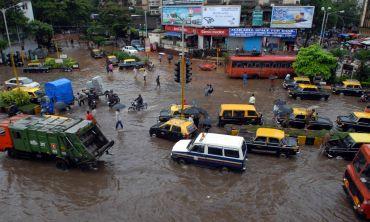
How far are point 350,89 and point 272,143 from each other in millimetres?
16318

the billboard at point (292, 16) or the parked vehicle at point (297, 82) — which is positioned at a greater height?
the billboard at point (292, 16)

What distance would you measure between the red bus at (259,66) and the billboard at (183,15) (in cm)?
1444

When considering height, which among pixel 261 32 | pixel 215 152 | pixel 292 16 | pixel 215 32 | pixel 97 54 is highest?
pixel 292 16

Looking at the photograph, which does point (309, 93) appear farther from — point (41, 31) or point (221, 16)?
point (41, 31)

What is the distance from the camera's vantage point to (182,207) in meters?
13.3

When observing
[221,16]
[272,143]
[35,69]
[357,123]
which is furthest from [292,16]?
[35,69]

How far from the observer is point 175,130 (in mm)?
18984

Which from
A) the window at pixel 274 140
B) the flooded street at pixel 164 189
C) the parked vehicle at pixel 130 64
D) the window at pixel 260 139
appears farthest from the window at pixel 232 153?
the parked vehicle at pixel 130 64

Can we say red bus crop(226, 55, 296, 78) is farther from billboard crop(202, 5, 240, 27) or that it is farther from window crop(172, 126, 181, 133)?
window crop(172, 126, 181, 133)

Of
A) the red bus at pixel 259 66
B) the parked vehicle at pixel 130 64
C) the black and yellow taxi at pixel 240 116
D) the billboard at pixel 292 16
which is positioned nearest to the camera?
the black and yellow taxi at pixel 240 116

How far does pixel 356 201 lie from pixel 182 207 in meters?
7.00

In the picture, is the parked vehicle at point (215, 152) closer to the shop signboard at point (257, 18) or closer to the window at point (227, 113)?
the window at point (227, 113)

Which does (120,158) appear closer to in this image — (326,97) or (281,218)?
(281,218)

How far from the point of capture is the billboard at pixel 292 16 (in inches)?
1711
